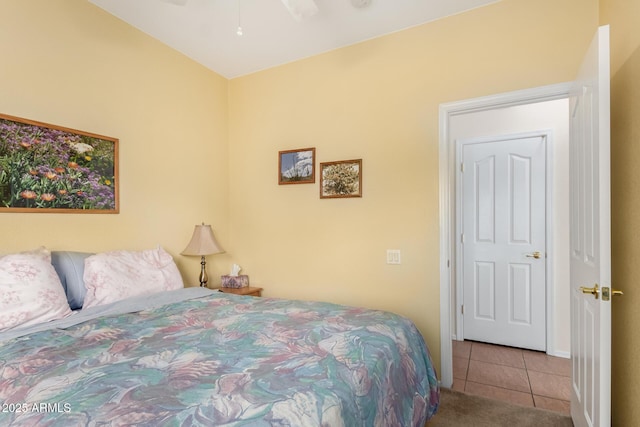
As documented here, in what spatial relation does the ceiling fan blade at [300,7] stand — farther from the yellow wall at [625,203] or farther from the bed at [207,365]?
the bed at [207,365]

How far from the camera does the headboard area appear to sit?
1.82m

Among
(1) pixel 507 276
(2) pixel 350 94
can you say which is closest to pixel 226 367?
(2) pixel 350 94

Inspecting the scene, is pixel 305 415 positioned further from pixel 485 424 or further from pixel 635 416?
pixel 485 424

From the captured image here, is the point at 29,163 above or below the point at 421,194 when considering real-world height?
above

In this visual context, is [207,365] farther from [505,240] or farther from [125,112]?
[505,240]

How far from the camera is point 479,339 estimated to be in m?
3.29

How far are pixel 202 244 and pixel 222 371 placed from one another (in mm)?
1813

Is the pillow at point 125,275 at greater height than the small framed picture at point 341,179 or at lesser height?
lesser

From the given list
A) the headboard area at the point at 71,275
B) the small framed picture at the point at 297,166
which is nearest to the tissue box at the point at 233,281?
the small framed picture at the point at 297,166

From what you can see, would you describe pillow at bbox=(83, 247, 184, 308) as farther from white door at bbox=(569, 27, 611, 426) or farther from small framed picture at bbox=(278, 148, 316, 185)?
white door at bbox=(569, 27, 611, 426)

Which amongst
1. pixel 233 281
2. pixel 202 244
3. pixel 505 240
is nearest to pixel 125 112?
pixel 202 244

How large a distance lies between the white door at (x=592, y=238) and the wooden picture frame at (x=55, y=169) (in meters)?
2.82

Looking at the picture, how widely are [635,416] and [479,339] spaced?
204cm

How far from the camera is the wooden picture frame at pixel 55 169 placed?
5.84ft
